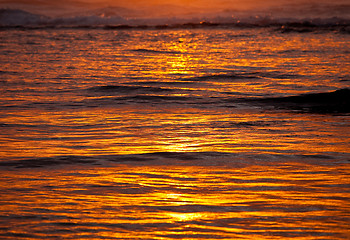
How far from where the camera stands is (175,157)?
209 inches

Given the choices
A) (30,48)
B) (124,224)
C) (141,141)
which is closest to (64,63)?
(30,48)

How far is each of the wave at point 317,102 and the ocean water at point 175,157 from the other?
0.02 meters

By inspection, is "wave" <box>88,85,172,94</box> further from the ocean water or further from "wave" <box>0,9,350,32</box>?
"wave" <box>0,9,350,32</box>

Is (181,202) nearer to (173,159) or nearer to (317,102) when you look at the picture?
(173,159)

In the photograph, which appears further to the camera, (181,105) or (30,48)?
(30,48)

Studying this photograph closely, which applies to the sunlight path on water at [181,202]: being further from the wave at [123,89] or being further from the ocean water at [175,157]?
the wave at [123,89]

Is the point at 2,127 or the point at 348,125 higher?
the point at 2,127

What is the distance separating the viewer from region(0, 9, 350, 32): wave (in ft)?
129

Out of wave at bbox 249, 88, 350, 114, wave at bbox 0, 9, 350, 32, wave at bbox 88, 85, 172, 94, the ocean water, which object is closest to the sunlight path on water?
the ocean water

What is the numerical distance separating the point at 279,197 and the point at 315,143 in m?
2.11

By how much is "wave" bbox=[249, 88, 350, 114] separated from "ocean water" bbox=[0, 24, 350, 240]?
0.06 feet

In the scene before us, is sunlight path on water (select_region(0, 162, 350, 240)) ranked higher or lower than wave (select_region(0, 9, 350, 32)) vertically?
lower

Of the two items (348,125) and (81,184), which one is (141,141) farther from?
(348,125)

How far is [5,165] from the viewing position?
16.4 feet
